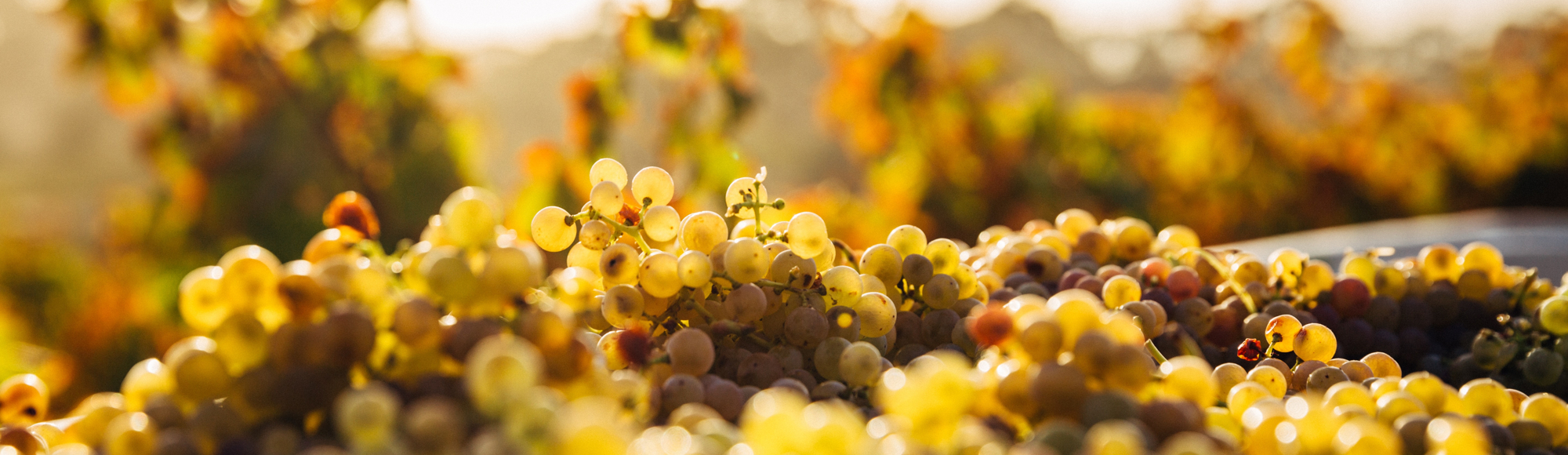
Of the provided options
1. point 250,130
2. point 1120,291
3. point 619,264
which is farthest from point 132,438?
point 250,130

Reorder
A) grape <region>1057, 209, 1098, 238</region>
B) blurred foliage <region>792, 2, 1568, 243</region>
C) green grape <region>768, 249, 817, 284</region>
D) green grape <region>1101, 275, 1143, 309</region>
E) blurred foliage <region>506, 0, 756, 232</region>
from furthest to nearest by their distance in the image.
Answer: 1. blurred foliage <region>792, 2, 1568, 243</region>
2. blurred foliage <region>506, 0, 756, 232</region>
3. grape <region>1057, 209, 1098, 238</region>
4. green grape <region>1101, 275, 1143, 309</region>
5. green grape <region>768, 249, 817, 284</region>

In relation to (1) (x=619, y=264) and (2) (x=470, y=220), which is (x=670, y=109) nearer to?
(1) (x=619, y=264)

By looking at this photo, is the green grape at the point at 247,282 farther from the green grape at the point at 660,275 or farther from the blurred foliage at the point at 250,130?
the blurred foliage at the point at 250,130

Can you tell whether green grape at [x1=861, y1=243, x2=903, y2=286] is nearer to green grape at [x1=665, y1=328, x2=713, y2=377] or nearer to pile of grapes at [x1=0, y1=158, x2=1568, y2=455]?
pile of grapes at [x1=0, y1=158, x2=1568, y2=455]

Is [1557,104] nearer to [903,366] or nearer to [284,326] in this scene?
[903,366]

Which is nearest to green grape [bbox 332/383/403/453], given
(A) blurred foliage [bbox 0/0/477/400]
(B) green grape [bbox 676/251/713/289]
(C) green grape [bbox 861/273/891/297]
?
(B) green grape [bbox 676/251/713/289]
